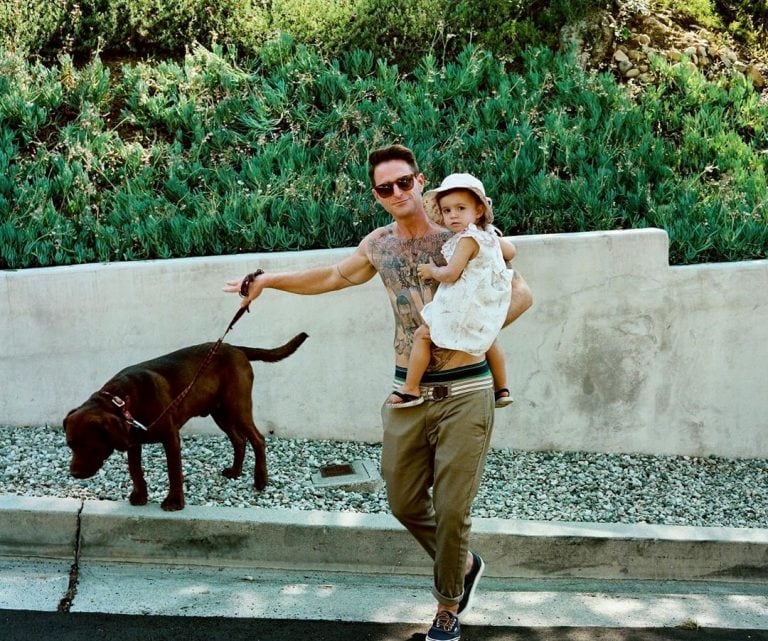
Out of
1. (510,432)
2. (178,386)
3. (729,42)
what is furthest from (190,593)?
(729,42)

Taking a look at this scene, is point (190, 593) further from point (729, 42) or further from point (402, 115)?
point (729, 42)

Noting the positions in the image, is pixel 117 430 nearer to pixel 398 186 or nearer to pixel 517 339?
pixel 398 186

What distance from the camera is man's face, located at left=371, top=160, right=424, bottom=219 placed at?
4359 mm

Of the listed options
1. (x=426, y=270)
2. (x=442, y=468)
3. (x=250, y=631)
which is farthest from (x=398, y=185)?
(x=250, y=631)

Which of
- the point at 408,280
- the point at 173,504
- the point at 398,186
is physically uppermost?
the point at 398,186

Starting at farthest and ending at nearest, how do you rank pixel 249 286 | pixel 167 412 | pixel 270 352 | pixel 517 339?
pixel 517 339 → pixel 270 352 → pixel 167 412 → pixel 249 286

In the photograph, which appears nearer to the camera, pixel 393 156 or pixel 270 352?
pixel 393 156

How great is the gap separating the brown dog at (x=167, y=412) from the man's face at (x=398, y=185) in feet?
4.56

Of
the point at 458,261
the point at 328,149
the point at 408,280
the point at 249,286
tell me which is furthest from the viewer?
the point at 328,149

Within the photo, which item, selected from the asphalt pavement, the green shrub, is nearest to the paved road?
the asphalt pavement

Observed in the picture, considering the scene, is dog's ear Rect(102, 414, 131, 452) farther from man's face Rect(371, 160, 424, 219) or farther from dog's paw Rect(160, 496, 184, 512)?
man's face Rect(371, 160, 424, 219)

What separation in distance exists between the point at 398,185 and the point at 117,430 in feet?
6.00

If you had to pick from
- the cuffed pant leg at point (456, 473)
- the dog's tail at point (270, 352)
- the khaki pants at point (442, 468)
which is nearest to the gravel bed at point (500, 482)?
the dog's tail at point (270, 352)

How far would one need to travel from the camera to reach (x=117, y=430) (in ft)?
16.5
